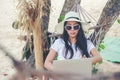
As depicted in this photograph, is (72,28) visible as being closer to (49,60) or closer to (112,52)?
(49,60)

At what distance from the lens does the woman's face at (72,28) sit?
2.75 meters

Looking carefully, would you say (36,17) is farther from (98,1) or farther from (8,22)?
(98,1)

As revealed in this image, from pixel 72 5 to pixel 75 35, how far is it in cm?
99

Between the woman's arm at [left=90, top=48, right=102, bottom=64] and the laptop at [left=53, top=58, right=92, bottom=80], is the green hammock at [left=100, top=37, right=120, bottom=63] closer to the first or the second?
the woman's arm at [left=90, top=48, right=102, bottom=64]

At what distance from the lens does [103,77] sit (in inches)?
15.7

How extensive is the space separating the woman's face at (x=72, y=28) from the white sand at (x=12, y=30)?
5.00 ft

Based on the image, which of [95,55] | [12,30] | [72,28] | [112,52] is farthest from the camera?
[12,30]

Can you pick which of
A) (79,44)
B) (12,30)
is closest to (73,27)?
(79,44)

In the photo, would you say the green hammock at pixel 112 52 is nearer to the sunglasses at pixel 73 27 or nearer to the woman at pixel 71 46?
the woman at pixel 71 46

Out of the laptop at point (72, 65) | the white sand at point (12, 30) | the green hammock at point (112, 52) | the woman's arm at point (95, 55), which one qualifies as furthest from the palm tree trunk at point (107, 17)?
the laptop at point (72, 65)

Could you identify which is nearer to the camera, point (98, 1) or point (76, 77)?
point (76, 77)

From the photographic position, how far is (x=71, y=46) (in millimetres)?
2826

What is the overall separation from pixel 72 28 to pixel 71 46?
→ 16 cm

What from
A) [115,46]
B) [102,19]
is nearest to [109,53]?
[115,46]
